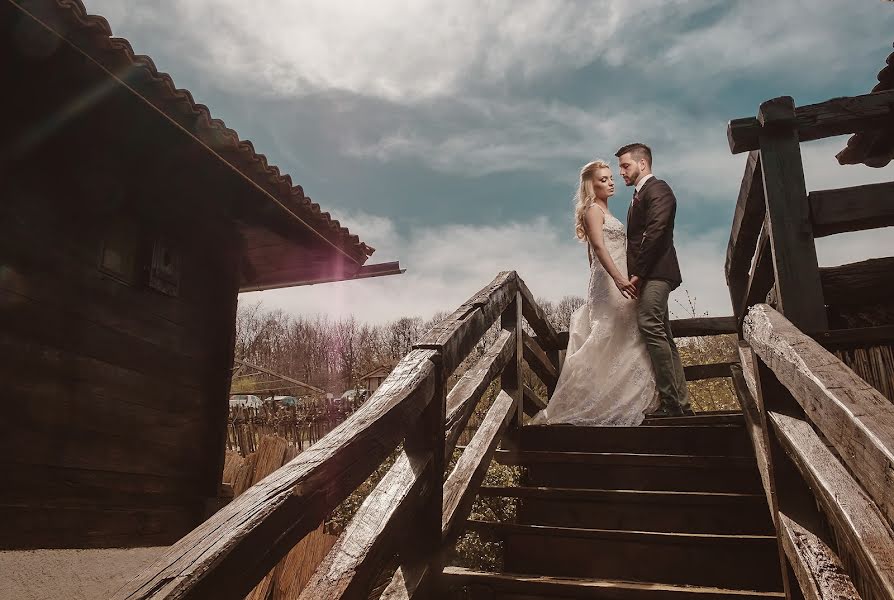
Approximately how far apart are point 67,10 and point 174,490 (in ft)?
11.1

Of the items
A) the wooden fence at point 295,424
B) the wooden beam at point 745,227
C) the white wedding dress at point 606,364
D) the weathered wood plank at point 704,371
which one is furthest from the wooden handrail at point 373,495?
the wooden fence at point 295,424

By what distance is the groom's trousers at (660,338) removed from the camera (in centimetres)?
443

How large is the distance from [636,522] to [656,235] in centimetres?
213

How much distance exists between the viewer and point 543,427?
4.00m

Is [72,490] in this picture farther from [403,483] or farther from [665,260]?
[665,260]

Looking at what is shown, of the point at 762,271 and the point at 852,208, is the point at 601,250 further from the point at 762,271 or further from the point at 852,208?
the point at 852,208

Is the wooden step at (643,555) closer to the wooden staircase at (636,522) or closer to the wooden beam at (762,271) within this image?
the wooden staircase at (636,522)

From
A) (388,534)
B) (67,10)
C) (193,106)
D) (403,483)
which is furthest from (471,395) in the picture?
(67,10)

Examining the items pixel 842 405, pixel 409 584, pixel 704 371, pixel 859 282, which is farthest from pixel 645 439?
pixel 704 371

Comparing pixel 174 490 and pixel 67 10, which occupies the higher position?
pixel 67 10

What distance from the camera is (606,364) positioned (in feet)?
15.9

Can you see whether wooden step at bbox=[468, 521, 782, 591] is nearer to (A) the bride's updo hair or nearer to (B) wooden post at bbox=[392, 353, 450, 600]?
(B) wooden post at bbox=[392, 353, 450, 600]

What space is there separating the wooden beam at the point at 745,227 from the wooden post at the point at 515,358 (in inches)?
60.5

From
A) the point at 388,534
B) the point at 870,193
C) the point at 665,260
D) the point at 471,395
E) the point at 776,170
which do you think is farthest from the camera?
the point at 665,260
